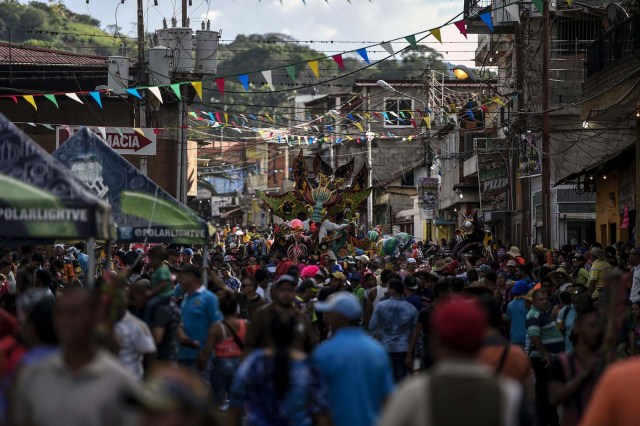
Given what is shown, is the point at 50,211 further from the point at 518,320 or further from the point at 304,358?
the point at 518,320

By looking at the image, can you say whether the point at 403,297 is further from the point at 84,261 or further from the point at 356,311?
the point at 84,261

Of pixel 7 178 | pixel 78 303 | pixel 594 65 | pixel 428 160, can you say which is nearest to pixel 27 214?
pixel 7 178

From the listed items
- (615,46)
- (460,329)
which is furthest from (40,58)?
(460,329)

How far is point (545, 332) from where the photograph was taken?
12.7 m

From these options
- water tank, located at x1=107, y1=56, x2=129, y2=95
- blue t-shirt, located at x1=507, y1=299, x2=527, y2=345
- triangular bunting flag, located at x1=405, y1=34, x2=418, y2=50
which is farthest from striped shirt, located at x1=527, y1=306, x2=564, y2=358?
water tank, located at x1=107, y1=56, x2=129, y2=95

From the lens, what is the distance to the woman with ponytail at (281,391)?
7.27 metres

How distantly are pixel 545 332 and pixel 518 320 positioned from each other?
1.79m

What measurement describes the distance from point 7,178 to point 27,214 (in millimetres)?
522

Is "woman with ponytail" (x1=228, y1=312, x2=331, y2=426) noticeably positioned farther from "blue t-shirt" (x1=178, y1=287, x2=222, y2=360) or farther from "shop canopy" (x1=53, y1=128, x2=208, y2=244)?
"shop canopy" (x1=53, y1=128, x2=208, y2=244)

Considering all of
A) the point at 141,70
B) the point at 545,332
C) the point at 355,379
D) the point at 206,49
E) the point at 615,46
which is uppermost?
the point at 206,49

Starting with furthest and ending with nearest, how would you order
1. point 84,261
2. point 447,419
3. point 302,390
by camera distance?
point 84,261 → point 302,390 → point 447,419

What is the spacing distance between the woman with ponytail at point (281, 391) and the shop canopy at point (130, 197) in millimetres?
6382

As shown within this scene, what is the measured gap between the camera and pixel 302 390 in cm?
730

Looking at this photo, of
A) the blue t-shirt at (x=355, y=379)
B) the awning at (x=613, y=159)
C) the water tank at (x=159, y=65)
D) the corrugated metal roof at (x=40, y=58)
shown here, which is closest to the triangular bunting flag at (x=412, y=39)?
the awning at (x=613, y=159)
